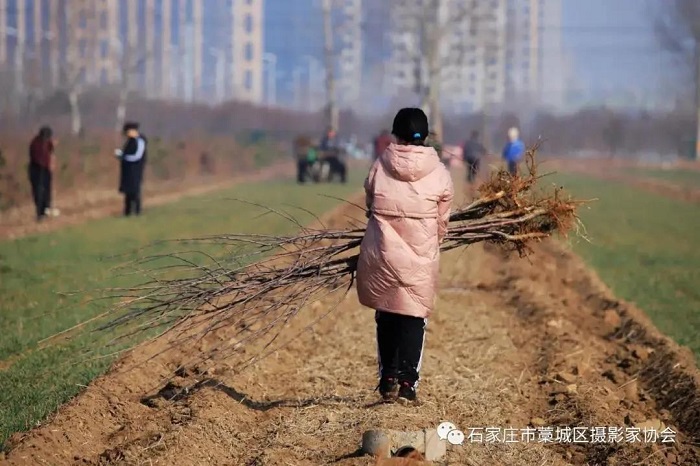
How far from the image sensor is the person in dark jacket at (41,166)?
22.3 metres

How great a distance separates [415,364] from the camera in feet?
26.3

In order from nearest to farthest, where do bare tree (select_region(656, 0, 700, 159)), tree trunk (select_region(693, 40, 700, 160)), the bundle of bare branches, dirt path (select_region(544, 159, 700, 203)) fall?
the bundle of bare branches
dirt path (select_region(544, 159, 700, 203))
tree trunk (select_region(693, 40, 700, 160))
bare tree (select_region(656, 0, 700, 159))

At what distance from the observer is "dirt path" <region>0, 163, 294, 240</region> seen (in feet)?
70.0

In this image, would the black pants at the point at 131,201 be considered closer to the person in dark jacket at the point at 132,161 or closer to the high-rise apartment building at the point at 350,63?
the person in dark jacket at the point at 132,161

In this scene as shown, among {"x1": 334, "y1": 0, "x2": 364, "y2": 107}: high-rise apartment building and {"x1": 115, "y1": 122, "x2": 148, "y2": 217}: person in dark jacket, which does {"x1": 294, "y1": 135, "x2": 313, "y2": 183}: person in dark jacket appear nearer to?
{"x1": 115, "y1": 122, "x2": 148, "y2": 217}: person in dark jacket

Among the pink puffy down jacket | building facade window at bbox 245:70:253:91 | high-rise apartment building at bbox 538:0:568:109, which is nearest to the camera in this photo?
the pink puffy down jacket

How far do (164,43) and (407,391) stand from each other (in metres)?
91.8

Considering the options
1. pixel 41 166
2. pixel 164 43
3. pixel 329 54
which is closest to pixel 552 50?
pixel 164 43

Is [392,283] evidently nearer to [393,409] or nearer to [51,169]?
[393,409]

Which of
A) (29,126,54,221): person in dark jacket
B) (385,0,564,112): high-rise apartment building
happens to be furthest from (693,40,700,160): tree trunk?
(29,126,54,221): person in dark jacket

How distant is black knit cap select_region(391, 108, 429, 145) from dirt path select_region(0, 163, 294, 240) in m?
12.6

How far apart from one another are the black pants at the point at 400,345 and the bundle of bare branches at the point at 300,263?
57 cm

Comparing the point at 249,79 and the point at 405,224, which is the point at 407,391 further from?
the point at 249,79

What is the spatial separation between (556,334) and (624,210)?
61.0 ft
